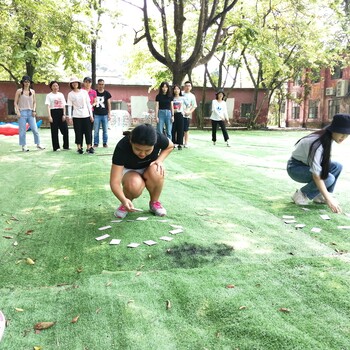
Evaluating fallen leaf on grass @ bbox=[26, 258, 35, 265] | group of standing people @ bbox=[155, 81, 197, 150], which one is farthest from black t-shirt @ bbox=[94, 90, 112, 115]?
fallen leaf on grass @ bbox=[26, 258, 35, 265]

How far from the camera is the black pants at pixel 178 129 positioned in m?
9.42

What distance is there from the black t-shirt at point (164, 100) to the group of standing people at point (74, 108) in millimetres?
1164

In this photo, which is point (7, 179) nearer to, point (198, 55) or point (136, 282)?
point (136, 282)

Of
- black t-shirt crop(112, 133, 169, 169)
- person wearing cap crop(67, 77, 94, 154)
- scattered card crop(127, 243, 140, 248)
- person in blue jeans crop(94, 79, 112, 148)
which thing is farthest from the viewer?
person in blue jeans crop(94, 79, 112, 148)

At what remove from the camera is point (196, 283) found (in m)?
2.38

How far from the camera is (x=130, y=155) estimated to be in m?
3.49

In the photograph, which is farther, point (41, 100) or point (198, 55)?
point (41, 100)

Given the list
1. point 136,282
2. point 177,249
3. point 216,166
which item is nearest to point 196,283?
point 136,282

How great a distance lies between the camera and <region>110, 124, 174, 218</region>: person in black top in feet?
11.3

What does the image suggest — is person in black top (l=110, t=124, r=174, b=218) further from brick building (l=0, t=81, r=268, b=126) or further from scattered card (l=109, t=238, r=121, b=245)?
brick building (l=0, t=81, r=268, b=126)

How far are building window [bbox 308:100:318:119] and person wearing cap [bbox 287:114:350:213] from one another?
28.0 metres

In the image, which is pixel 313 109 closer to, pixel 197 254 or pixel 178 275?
pixel 197 254

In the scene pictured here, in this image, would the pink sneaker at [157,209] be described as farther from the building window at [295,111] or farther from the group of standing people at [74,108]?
the building window at [295,111]

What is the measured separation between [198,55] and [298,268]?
44.4ft
